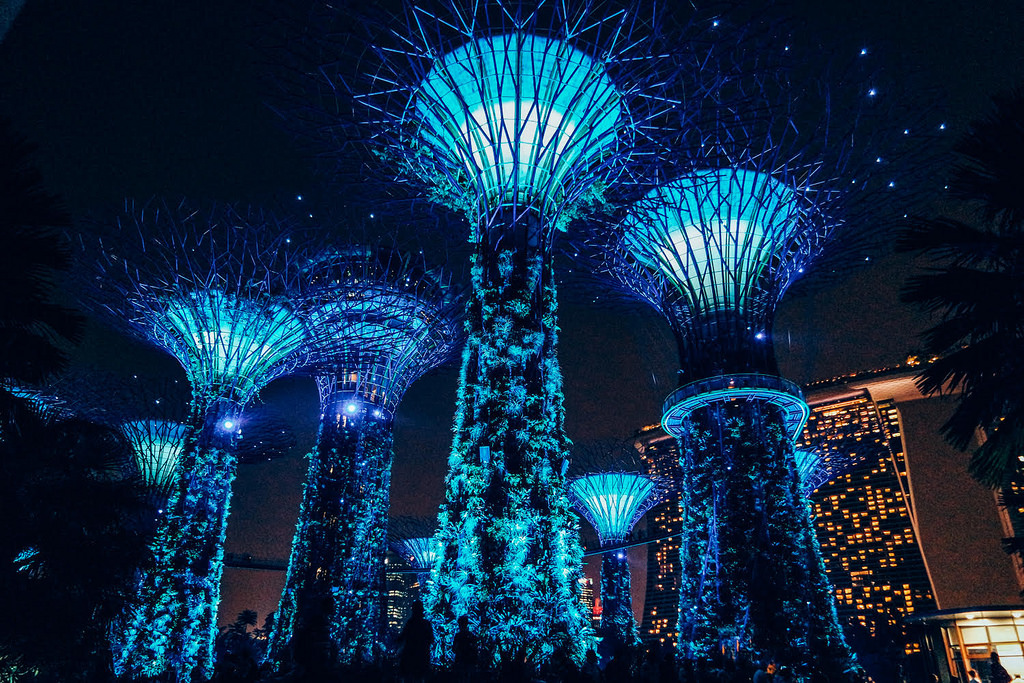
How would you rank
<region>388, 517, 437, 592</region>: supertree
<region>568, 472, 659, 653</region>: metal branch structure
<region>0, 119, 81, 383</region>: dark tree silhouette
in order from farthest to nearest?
<region>388, 517, 437, 592</region>: supertree, <region>568, 472, 659, 653</region>: metal branch structure, <region>0, 119, 81, 383</region>: dark tree silhouette

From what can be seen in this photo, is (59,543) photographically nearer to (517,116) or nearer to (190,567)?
(517,116)

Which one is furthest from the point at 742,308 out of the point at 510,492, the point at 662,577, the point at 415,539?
the point at 662,577

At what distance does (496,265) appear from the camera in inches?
587

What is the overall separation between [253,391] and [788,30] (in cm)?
2077

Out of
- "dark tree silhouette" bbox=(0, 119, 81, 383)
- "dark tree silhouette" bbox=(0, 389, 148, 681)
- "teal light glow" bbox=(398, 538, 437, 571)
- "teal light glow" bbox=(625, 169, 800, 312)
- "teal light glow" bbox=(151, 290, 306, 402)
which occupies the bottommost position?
"dark tree silhouette" bbox=(0, 389, 148, 681)

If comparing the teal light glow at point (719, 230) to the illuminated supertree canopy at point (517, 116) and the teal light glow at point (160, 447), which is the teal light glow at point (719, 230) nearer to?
the illuminated supertree canopy at point (517, 116)

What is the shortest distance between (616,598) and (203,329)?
1032 inches

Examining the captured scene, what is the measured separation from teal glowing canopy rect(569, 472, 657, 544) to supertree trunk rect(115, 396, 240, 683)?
74.1ft

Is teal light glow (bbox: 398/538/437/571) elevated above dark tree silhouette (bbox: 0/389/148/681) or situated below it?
above

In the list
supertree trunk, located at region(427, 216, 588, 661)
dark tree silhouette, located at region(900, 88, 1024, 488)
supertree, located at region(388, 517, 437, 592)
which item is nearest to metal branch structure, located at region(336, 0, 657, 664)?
supertree trunk, located at region(427, 216, 588, 661)

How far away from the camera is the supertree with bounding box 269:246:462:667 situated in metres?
25.6

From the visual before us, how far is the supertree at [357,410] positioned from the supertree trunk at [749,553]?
12682 mm

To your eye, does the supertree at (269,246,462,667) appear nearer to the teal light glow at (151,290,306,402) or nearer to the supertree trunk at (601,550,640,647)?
the teal light glow at (151,290,306,402)

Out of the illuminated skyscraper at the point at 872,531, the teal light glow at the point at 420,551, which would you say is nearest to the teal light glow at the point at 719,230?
the teal light glow at the point at 420,551
